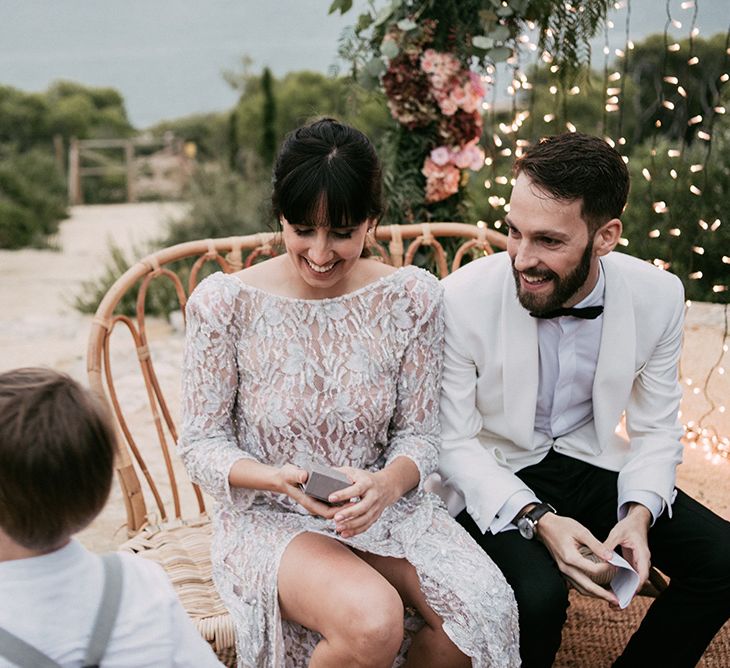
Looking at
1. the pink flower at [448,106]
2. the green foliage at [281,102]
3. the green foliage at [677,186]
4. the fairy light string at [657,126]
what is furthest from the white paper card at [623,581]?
the green foliage at [281,102]

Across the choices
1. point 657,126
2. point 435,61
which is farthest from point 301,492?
point 657,126

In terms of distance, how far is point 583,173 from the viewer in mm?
2154

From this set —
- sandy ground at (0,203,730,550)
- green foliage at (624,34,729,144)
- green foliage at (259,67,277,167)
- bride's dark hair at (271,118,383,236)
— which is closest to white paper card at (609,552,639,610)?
bride's dark hair at (271,118,383,236)

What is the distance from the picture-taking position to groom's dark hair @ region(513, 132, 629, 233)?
215 centimetres

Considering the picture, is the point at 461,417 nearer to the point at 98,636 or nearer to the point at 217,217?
the point at 98,636

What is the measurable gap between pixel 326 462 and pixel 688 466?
274cm

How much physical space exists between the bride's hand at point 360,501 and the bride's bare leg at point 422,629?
156 millimetres

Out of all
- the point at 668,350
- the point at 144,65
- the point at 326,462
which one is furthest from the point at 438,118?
the point at 144,65

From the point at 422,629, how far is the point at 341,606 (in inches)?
13.0

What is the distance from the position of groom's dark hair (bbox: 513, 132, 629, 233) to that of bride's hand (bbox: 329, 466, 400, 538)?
82 cm

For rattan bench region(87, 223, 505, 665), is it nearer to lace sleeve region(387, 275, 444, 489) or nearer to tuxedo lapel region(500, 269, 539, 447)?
lace sleeve region(387, 275, 444, 489)

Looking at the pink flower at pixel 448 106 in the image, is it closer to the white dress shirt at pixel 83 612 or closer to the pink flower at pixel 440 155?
the pink flower at pixel 440 155

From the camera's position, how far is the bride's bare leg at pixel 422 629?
2.04m

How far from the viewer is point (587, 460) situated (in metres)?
2.42
